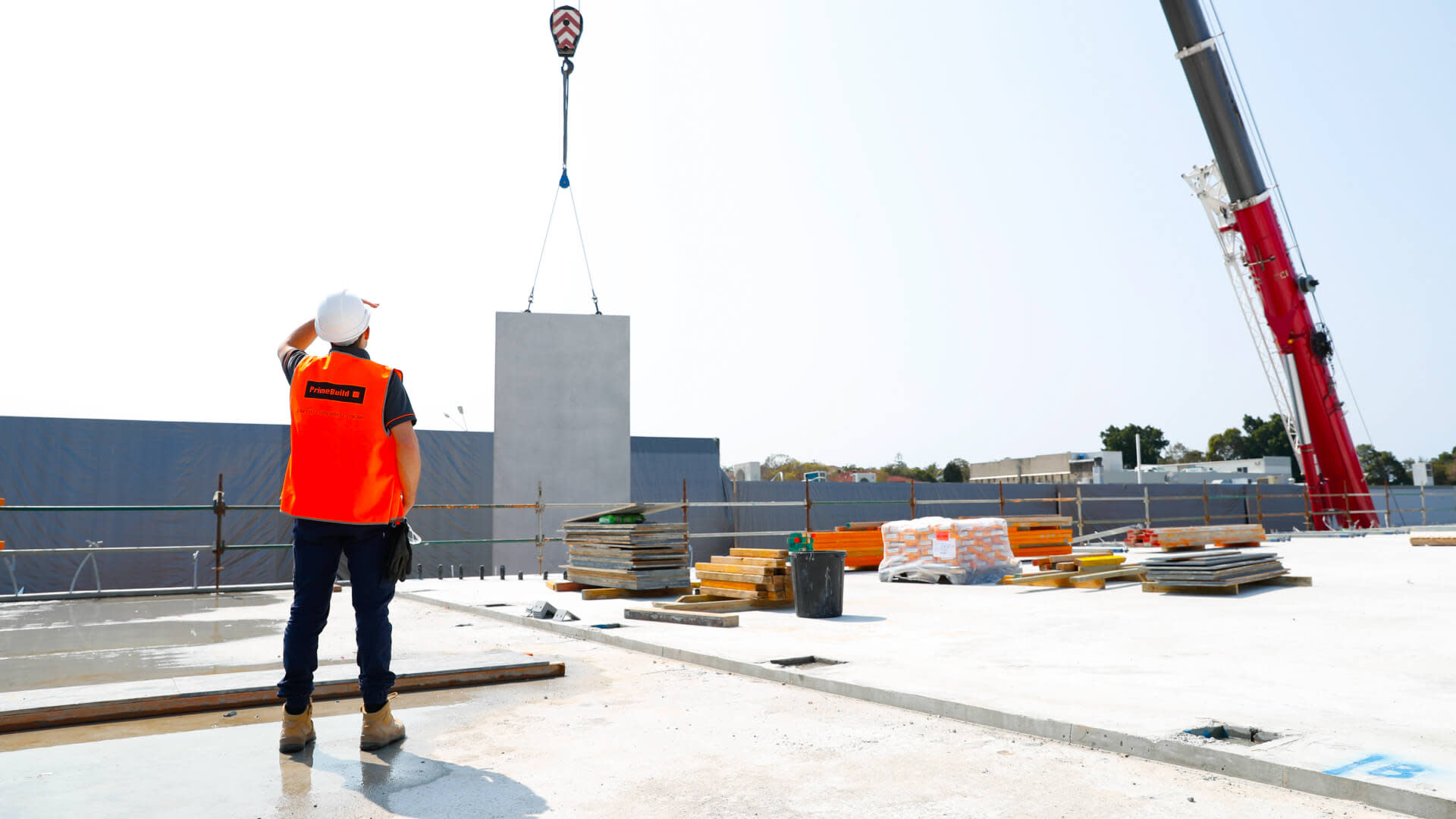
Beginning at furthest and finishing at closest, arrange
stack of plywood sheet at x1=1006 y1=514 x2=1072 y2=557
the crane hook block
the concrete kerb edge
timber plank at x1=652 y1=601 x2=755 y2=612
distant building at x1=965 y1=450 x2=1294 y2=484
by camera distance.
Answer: distant building at x1=965 y1=450 x2=1294 y2=484 → stack of plywood sheet at x1=1006 y1=514 x2=1072 y2=557 → the crane hook block → timber plank at x1=652 y1=601 x2=755 y2=612 → the concrete kerb edge

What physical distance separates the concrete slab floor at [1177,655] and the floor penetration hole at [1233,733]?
2.6 inches

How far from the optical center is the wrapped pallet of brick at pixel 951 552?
43.8 feet

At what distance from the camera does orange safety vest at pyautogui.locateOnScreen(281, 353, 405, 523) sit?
13.0 ft

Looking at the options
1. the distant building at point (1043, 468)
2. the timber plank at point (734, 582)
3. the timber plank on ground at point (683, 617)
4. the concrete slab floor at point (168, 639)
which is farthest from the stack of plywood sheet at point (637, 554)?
the distant building at point (1043, 468)

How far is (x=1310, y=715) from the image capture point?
4.30 metres

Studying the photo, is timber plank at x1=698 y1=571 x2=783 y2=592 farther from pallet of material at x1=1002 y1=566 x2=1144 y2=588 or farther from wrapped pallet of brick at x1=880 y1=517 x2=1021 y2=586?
pallet of material at x1=1002 y1=566 x2=1144 y2=588

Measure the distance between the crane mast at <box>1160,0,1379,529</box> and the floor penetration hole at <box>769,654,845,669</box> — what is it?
20.5 m

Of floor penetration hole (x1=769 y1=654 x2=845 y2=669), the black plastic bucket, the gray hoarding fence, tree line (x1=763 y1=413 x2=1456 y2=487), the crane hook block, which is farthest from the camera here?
tree line (x1=763 y1=413 x2=1456 y2=487)

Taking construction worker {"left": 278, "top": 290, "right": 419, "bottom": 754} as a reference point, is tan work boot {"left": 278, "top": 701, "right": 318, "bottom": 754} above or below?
below

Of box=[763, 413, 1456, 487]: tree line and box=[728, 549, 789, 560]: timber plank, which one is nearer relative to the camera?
box=[728, 549, 789, 560]: timber plank

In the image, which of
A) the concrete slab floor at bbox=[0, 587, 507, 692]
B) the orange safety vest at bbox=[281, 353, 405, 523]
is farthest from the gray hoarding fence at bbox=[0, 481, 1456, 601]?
the orange safety vest at bbox=[281, 353, 405, 523]

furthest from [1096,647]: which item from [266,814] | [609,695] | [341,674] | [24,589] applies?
[24,589]

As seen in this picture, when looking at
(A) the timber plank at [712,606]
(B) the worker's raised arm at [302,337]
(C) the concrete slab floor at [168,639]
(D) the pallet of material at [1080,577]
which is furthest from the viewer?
(D) the pallet of material at [1080,577]

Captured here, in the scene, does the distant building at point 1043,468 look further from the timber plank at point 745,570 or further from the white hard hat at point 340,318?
the white hard hat at point 340,318
